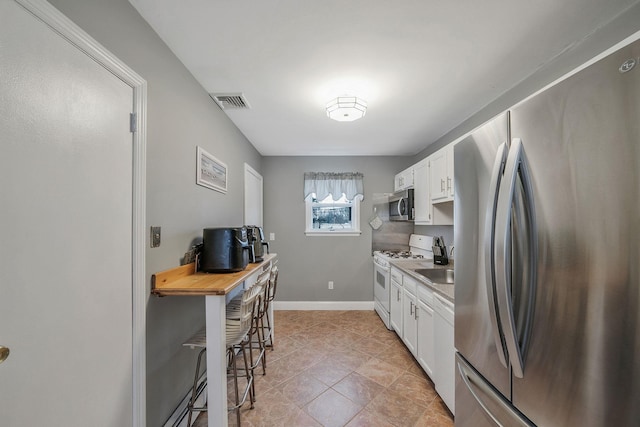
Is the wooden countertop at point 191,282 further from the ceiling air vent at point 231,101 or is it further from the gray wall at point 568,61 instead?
the gray wall at point 568,61

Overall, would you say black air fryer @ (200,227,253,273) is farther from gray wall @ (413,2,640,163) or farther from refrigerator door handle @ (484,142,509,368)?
gray wall @ (413,2,640,163)

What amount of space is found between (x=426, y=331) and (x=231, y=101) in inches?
105

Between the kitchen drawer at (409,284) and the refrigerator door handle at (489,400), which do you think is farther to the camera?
the kitchen drawer at (409,284)

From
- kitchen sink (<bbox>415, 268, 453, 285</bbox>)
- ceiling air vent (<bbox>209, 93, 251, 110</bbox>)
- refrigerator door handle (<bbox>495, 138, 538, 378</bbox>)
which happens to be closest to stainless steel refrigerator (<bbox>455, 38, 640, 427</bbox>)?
refrigerator door handle (<bbox>495, 138, 538, 378</bbox>)

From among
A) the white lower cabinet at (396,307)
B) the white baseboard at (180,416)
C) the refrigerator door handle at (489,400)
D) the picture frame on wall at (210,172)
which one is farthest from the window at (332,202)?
the refrigerator door handle at (489,400)

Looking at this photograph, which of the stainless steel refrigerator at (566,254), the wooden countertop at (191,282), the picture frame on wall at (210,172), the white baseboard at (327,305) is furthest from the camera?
the white baseboard at (327,305)

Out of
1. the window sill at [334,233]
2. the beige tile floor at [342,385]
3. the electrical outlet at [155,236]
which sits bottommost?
the beige tile floor at [342,385]

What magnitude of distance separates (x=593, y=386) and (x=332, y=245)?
3.47 m

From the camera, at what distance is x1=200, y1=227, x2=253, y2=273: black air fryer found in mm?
1812

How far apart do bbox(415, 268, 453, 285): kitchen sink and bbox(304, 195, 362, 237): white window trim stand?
163 centimetres

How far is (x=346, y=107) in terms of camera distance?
2080 mm

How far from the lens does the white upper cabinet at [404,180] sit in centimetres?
334

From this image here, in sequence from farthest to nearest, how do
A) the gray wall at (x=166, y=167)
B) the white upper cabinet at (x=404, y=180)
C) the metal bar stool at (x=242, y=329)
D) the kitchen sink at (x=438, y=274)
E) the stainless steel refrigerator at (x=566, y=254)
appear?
the white upper cabinet at (x=404, y=180)
the kitchen sink at (x=438, y=274)
the metal bar stool at (x=242, y=329)
the gray wall at (x=166, y=167)
the stainless steel refrigerator at (x=566, y=254)

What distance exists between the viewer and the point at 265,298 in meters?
2.33
